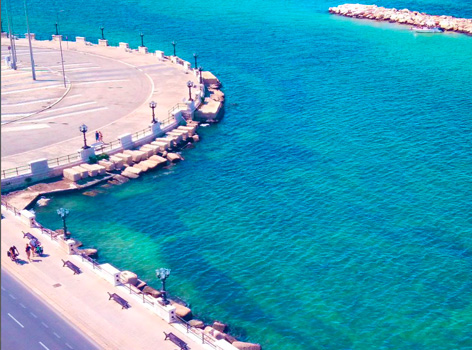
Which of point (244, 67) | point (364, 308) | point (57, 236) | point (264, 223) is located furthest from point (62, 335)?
point (244, 67)

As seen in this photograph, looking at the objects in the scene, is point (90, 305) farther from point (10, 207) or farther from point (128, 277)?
point (10, 207)

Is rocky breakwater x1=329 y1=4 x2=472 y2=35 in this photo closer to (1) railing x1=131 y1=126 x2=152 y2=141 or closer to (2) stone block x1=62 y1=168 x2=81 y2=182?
(1) railing x1=131 y1=126 x2=152 y2=141

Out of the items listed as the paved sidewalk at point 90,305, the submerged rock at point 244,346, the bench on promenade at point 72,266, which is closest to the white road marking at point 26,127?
the paved sidewalk at point 90,305

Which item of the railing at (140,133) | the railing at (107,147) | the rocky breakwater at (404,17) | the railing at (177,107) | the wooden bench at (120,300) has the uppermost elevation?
the rocky breakwater at (404,17)

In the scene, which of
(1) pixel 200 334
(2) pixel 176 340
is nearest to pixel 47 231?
(1) pixel 200 334

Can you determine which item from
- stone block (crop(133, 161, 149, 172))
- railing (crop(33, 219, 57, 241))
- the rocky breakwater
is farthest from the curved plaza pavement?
the rocky breakwater

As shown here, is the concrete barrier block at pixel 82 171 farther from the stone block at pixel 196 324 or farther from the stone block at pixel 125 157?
the stone block at pixel 196 324

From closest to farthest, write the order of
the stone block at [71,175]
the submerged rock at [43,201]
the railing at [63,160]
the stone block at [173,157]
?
the submerged rock at [43,201]
the stone block at [71,175]
the railing at [63,160]
the stone block at [173,157]

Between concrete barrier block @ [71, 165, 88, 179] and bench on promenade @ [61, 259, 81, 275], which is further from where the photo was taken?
concrete barrier block @ [71, 165, 88, 179]
